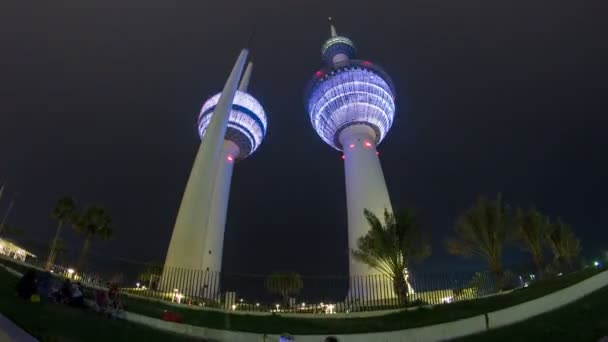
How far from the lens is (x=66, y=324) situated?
38.3ft

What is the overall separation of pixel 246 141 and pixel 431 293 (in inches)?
2213

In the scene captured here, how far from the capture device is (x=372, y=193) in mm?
55688

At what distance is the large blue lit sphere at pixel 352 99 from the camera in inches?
2657

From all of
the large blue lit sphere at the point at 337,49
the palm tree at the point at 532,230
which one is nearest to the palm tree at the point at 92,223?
the palm tree at the point at 532,230

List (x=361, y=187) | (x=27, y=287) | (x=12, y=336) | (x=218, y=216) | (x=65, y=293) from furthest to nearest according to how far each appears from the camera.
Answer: (x=218, y=216)
(x=361, y=187)
(x=65, y=293)
(x=27, y=287)
(x=12, y=336)

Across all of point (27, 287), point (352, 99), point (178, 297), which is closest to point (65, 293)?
point (27, 287)

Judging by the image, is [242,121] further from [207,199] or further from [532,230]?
[532,230]

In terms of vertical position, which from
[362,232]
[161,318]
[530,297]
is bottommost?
[161,318]

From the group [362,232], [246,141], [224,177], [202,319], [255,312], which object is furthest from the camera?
[246,141]

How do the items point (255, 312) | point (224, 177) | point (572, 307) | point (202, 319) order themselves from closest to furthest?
point (572, 307), point (202, 319), point (255, 312), point (224, 177)

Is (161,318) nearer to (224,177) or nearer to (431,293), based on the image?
(431,293)

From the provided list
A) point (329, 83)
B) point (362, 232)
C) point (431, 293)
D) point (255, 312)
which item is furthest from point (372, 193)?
point (255, 312)

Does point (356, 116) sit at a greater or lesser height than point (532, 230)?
greater

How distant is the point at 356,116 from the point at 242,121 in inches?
870
